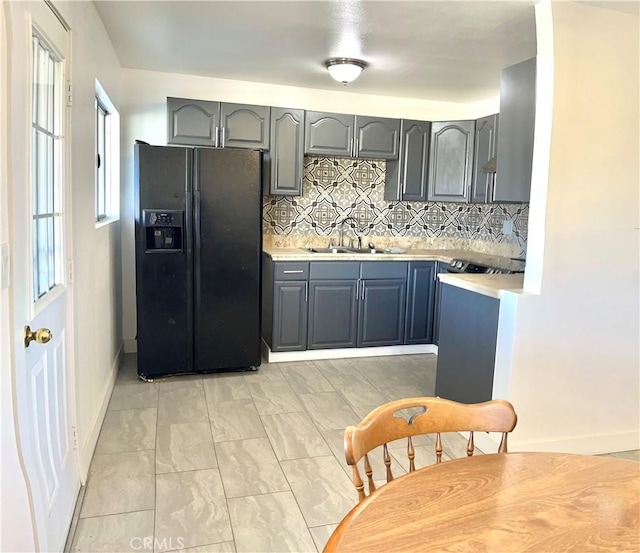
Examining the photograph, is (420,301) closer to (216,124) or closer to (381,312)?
(381,312)

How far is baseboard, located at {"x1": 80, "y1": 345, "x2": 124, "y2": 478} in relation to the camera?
237 centimetres

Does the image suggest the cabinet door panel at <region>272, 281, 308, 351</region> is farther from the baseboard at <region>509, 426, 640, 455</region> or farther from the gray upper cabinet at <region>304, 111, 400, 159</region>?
the baseboard at <region>509, 426, 640, 455</region>

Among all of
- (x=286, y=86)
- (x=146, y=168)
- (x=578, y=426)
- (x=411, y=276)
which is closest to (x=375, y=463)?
(x=578, y=426)

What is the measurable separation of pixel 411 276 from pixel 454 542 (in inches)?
144

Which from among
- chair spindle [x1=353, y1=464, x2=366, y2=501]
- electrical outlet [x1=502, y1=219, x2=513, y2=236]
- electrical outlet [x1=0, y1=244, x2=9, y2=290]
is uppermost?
electrical outlet [x1=502, y1=219, x2=513, y2=236]

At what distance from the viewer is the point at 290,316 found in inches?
166

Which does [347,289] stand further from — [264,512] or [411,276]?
[264,512]

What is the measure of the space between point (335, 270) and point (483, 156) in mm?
1641

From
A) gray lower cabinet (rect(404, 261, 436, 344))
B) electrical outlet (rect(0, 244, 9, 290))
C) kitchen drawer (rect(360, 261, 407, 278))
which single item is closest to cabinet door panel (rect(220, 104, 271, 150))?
kitchen drawer (rect(360, 261, 407, 278))

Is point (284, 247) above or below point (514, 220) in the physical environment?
below

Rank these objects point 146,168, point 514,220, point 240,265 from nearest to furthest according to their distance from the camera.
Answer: point 146,168, point 240,265, point 514,220

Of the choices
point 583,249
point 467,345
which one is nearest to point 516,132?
point 583,249

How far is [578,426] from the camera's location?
9.20ft

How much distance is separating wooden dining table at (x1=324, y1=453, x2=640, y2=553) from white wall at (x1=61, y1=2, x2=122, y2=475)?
1770 millimetres
